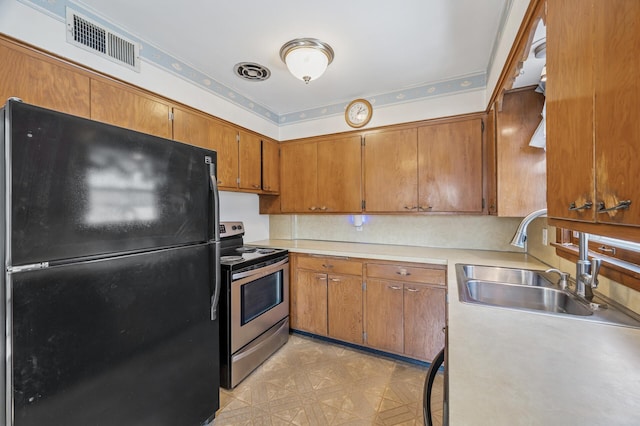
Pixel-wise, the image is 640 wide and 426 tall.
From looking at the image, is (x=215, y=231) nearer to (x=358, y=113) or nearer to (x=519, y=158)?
(x=358, y=113)

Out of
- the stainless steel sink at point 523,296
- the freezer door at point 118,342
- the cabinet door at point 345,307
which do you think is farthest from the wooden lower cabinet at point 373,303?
the freezer door at point 118,342

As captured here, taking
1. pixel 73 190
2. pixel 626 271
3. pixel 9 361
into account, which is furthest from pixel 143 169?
pixel 626 271

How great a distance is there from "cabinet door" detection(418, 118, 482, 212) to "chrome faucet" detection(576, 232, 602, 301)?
109 cm

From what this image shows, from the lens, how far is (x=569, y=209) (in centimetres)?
84

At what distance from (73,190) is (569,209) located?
68.9 inches

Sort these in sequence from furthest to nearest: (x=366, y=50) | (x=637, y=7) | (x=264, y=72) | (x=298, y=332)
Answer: (x=298, y=332) < (x=264, y=72) < (x=366, y=50) < (x=637, y=7)

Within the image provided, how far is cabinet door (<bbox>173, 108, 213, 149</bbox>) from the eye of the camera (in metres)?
2.06

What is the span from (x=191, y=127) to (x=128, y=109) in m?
0.47

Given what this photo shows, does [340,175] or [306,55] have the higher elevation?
[306,55]

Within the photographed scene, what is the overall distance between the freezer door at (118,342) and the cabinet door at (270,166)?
1522 mm

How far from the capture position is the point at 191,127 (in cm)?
216

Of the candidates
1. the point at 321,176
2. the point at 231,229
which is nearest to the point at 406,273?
the point at 321,176

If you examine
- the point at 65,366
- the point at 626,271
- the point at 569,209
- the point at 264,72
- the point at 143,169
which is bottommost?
the point at 65,366

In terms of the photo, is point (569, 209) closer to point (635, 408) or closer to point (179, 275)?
point (635, 408)
